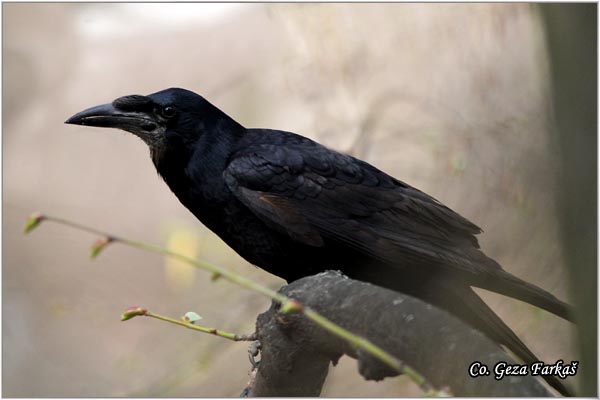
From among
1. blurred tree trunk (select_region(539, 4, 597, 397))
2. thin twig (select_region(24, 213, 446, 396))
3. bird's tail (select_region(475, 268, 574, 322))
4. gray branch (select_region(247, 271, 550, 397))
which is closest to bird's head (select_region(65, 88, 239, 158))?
gray branch (select_region(247, 271, 550, 397))

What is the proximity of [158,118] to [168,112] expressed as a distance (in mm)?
48

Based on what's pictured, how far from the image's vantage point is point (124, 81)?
785cm

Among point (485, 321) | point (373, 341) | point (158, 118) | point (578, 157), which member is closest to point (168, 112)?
point (158, 118)

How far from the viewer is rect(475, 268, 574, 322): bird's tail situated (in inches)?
106

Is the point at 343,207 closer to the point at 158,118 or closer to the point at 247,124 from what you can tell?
the point at 158,118

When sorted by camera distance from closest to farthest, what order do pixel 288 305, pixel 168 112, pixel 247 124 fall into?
pixel 288 305
pixel 168 112
pixel 247 124

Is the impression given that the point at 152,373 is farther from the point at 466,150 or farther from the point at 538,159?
the point at 538,159

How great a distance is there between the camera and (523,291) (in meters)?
2.82

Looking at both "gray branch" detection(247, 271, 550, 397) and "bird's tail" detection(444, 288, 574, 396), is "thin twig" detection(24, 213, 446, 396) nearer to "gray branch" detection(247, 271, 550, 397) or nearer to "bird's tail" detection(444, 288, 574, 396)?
"gray branch" detection(247, 271, 550, 397)

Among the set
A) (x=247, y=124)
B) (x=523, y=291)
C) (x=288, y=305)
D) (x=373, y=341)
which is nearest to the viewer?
(x=288, y=305)

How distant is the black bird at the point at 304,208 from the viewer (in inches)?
126

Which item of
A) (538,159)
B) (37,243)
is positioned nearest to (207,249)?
(538,159)

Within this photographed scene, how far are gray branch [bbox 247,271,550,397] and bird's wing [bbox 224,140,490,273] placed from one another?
0.79 meters

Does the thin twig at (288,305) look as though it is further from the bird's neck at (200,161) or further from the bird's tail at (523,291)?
the bird's neck at (200,161)
